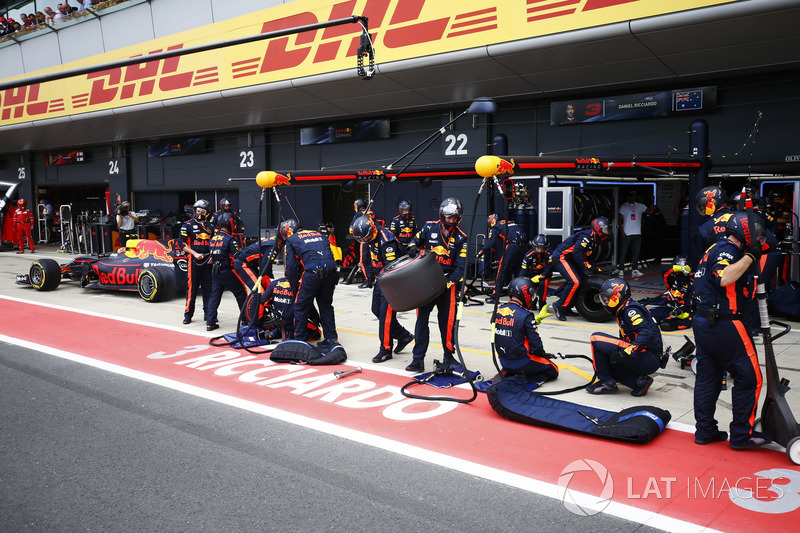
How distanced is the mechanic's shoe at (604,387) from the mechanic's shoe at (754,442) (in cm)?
154

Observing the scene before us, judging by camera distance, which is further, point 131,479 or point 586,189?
point 586,189

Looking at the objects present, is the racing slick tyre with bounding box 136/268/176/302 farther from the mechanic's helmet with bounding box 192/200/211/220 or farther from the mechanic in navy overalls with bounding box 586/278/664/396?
the mechanic in navy overalls with bounding box 586/278/664/396

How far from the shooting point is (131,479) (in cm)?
441

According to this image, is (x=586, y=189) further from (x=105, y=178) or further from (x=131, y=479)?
(x=105, y=178)

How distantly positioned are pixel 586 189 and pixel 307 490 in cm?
1234

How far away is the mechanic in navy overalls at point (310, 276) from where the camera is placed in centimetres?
791

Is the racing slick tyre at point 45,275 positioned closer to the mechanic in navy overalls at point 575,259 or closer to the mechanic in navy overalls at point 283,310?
the mechanic in navy overalls at point 283,310

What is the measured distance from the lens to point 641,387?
6.21 meters

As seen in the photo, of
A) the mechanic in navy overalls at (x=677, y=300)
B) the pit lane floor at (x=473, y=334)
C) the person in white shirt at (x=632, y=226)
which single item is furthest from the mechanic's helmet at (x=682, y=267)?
the person in white shirt at (x=632, y=226)

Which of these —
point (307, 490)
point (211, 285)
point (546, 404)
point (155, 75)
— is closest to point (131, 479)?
point (307, 490)

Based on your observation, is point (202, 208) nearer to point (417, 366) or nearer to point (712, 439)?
point (417, 366)

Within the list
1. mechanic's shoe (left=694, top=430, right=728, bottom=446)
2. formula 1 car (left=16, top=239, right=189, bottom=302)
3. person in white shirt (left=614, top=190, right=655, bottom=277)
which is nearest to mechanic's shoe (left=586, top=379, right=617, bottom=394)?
mechanic's shoe (left=694, top=430, right=728, bottom=446)

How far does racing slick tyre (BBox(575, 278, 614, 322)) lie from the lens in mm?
10195
